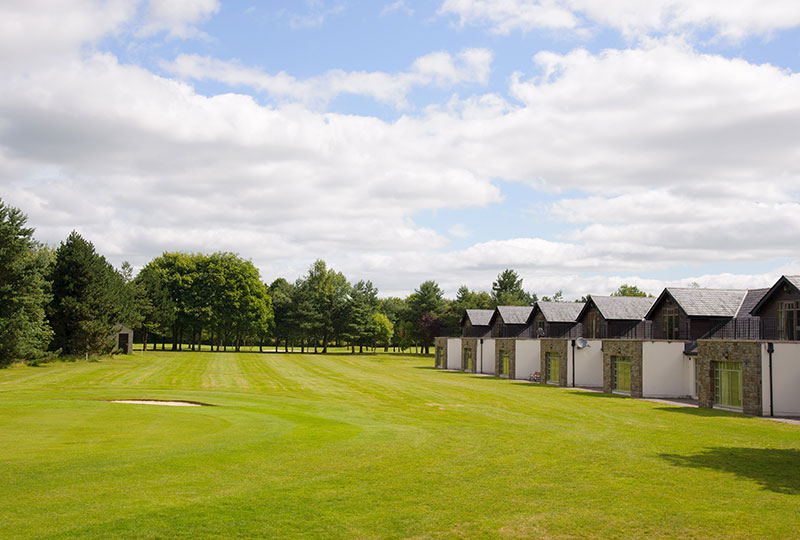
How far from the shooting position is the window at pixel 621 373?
37.1 m

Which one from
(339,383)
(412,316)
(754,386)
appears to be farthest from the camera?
(412,316)

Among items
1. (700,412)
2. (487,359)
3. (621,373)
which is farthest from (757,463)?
(487,359)

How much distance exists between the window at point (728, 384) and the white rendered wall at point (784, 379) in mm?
1658

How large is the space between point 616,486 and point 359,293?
86081 millimetres

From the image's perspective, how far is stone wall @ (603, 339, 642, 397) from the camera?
3512 cm

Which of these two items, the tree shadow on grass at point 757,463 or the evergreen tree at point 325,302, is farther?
the evergreen tree at point 325,302

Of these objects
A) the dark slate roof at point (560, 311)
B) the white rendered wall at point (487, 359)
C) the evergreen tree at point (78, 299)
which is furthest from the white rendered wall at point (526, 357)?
the evergreen tree at point (78, 299)

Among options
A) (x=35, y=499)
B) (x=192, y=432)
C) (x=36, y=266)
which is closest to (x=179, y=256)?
(x=36, y=266)

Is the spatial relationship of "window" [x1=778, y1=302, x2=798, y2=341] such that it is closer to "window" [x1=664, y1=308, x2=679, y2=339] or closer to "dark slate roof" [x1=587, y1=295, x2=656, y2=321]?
"window" [x1=664, y1=308, x2=679, y2=339]

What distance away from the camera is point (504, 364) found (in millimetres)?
52781

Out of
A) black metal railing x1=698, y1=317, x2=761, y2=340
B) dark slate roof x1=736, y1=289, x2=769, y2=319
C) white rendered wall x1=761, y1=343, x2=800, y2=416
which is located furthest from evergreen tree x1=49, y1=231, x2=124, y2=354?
white rendered wall x1=761, y1=343, x2=800, y2=416

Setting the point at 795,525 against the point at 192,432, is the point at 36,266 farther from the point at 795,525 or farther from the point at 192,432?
the point at 795,525

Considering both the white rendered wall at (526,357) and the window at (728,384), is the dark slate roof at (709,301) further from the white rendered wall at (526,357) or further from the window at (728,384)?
the white rendered wall at (526,357)

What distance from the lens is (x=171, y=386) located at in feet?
118
